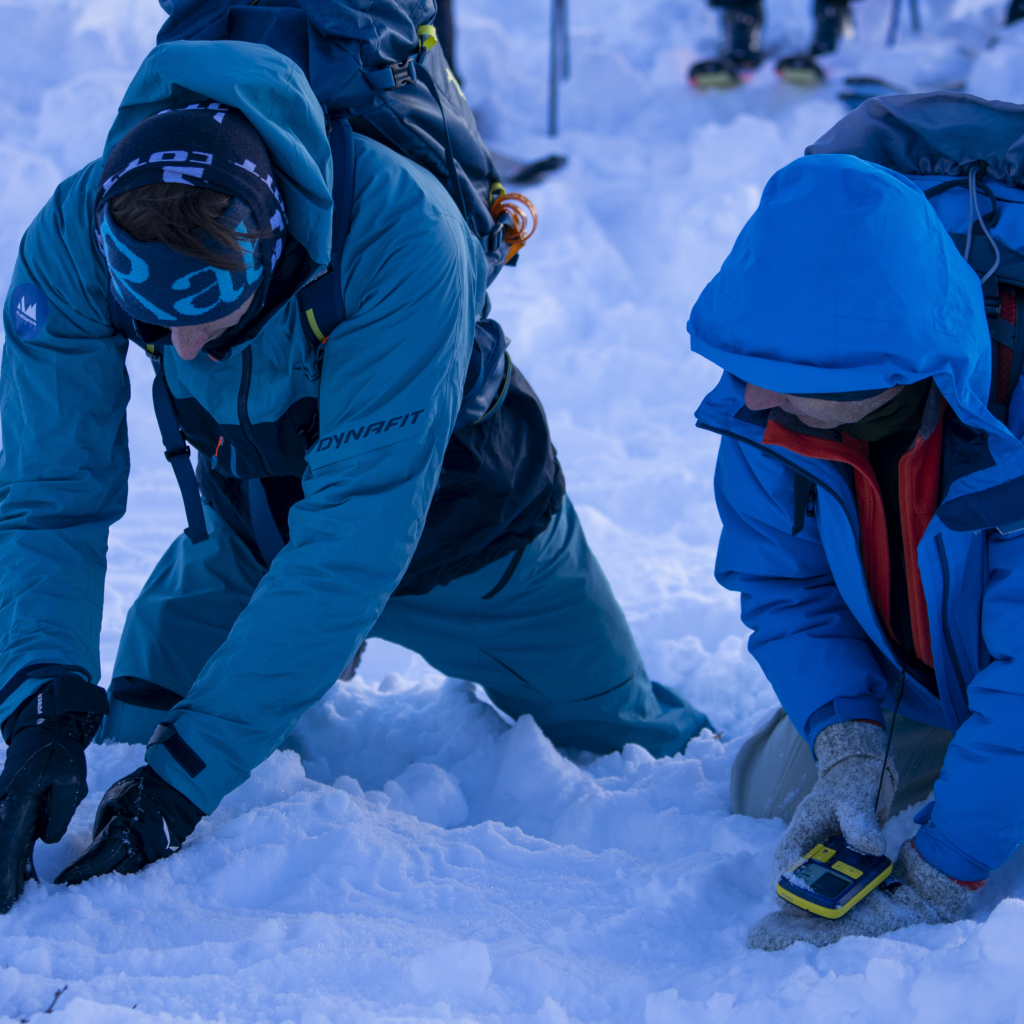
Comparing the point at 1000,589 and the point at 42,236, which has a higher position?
the point at 42,236

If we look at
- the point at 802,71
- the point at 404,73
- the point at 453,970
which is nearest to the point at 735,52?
the point at 802,71

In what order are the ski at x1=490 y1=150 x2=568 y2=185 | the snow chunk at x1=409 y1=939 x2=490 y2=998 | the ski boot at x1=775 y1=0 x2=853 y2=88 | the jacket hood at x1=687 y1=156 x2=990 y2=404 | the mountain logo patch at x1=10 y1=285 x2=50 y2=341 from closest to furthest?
the jacket hood at x1=687 y1=156 x2=990 y2=404
the snow chunk at x1=409 y1=939 x2=490 y2=998
the mountain logo patch at x1=10 y1=285 x2=50 y2=341
the ski at x1=490 y1=150 x2=568 y2=185
the ski boot at x1=775 y1=0 x2=853 y2=88

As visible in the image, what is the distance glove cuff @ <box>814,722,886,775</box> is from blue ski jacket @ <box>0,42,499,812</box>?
76 cm

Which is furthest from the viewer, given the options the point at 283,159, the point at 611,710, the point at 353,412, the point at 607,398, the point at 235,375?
the point at 607,398

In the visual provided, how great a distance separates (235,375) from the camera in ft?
6.04

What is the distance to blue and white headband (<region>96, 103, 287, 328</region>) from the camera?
1489 mm

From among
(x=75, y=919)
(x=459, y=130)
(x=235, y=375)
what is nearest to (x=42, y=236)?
(x=235, y=375)

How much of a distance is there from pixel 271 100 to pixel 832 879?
1420mm

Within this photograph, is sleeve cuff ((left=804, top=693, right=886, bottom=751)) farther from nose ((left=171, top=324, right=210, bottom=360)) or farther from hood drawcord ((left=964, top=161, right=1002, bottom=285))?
nose ((left=171, top=324, right=210, bottom=360))

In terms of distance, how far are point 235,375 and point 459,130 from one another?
65cm

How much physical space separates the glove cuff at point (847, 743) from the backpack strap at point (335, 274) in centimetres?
107

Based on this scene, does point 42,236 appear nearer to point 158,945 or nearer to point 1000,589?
point 158,945

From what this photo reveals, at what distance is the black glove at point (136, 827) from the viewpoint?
158cm

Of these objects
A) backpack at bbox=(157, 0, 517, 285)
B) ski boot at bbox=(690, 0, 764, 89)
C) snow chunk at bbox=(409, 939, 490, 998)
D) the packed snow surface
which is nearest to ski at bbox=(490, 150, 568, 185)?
the packed snow surface
